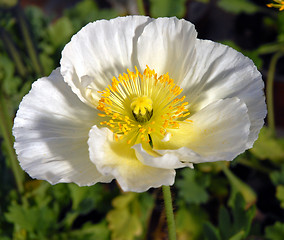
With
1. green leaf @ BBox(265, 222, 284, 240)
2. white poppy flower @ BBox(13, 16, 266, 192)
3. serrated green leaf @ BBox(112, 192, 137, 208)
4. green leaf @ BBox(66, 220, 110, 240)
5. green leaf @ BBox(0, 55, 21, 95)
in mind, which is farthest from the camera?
green leaf @ BBox(0, 55, 21, 95)

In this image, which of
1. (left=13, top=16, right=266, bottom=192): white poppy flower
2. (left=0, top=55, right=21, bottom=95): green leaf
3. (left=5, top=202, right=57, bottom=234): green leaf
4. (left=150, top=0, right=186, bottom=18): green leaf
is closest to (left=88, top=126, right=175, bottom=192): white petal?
(left=13, top=16, right=266, bottom=192): white poppy flower

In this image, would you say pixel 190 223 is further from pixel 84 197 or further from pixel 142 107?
pixel 142 107

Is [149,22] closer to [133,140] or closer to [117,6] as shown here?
[133,140]

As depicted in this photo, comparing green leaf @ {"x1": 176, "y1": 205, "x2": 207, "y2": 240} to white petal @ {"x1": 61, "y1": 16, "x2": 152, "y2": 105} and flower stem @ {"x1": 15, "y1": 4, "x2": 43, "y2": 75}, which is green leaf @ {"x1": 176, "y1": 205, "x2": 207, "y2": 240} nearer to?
white petal @ {"x1": 61, "y1": 16, "x2": 152, "y2": 105}

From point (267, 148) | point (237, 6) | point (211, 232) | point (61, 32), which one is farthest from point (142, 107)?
point (237, 6)

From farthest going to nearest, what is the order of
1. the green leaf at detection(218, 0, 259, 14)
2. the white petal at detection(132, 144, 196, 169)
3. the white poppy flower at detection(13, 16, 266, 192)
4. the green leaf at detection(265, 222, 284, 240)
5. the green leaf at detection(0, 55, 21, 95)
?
the green leaf at detection(218, 0, 259, 14) → the green leaf at detection(0, 55, 21, 95) → the green leaf at detection(265, 222, 284, 240) → the white poppy flower at detection(13, 16, 266, 192) → the white petal at detection(132, 144, 196, 169)

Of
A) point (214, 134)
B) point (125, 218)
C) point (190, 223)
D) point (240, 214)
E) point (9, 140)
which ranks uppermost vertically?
point (214, 134)
